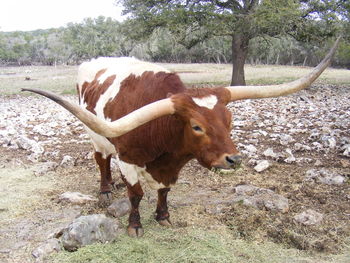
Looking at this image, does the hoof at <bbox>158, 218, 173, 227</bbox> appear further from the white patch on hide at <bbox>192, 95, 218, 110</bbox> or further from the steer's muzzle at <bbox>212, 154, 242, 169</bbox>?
the white patch on hide at <bbox>192, 95, 218, 110</bbox>

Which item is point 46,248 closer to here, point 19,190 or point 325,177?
point 19,190

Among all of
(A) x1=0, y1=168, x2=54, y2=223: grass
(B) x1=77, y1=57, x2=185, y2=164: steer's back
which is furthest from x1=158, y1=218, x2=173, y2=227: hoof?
(A) x1=0, y1=168, x2=54, y2=223: grass

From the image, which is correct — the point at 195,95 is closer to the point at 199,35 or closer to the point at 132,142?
the point at 132,142

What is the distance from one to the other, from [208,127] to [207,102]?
0.83 ft

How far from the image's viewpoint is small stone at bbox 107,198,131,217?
4.79 metres

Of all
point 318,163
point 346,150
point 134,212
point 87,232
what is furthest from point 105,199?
point 346,150

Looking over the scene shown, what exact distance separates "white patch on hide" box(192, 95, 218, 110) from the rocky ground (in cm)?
159

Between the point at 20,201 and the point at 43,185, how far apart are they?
67 cm

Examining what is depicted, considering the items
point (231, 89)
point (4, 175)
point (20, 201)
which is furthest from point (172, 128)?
point (4, 175)

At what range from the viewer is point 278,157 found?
6.46 meters

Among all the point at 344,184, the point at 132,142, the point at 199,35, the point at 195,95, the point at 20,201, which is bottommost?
the point at 20,201

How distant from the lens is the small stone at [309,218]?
4.26 metres

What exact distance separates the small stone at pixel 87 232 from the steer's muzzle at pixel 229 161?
1.53 metres

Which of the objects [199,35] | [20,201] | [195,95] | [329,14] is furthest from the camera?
[199,35]
